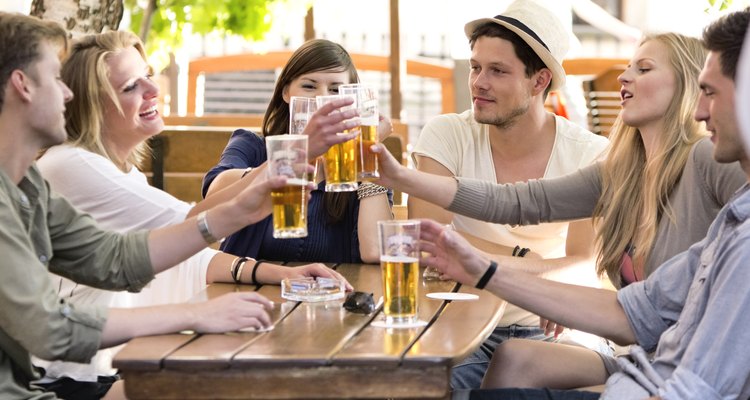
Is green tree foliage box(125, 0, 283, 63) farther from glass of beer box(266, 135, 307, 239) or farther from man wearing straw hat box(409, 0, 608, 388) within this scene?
glass of beer box(266, 135, 307, 239)

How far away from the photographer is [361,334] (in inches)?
90.8

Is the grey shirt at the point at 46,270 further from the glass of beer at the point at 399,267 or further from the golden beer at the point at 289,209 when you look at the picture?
the glass of beer at the point at 399,267

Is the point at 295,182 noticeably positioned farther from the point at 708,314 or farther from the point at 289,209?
the point at 708,314

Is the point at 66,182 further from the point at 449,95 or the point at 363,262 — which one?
the point at 449,95

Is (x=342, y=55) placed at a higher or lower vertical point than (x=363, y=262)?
higher

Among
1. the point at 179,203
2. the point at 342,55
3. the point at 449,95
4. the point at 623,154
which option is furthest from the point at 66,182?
the point at 449,95

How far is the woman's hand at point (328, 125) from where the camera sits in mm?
2709

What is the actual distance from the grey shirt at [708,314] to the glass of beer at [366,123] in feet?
2.43

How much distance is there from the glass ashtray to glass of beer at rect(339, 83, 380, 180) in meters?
0.28

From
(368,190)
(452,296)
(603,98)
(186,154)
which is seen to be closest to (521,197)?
(368,190)

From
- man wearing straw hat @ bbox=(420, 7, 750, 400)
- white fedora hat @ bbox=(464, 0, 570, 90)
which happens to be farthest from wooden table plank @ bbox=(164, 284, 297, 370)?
white fedora hat @ bbox=(464, 0, 570, 90)

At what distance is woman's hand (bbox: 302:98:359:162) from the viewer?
271 centimetres

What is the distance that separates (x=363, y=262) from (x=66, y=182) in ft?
2.98

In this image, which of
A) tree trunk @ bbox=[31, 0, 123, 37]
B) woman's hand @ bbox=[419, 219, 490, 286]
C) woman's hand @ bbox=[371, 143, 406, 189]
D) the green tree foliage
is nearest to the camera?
woman's hand @ bbox=[419, 219, 490, 286]
